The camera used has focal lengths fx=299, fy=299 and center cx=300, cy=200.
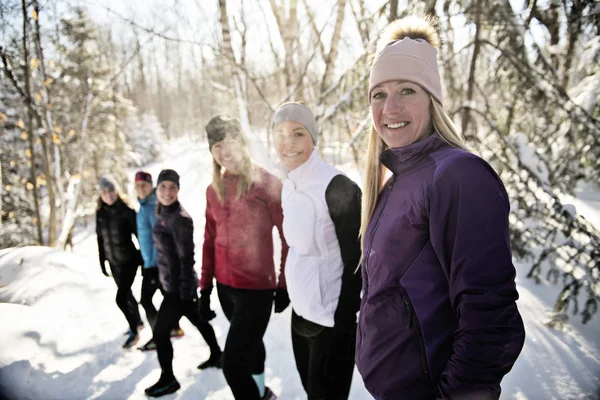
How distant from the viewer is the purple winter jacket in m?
0.87

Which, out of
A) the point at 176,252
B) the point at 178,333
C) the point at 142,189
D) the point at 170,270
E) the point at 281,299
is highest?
the point at 142,189

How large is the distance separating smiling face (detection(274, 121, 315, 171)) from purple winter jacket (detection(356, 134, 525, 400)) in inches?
34.0

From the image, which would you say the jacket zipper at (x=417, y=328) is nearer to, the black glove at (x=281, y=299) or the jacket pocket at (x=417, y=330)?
the jacket pocket at (x=417, y=330)

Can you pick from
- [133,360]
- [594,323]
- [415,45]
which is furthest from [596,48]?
[133,360]

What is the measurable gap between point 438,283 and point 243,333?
5.55ft

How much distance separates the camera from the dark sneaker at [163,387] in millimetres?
2912

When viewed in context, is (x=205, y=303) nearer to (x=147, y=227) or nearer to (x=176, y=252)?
(x=176, y=252)

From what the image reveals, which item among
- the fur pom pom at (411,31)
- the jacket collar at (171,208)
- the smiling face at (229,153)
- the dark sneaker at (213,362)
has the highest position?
the fur pom pom at (411,31)

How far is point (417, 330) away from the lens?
3.51ft

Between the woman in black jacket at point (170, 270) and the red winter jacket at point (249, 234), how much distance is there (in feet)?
1.77

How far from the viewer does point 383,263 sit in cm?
116

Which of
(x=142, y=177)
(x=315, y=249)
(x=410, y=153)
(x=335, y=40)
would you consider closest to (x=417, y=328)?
(x=410, y=153)

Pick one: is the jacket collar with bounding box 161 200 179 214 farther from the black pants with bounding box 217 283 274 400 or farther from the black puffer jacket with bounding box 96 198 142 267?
the black puffer jacket with bounding box 96 198 142 267

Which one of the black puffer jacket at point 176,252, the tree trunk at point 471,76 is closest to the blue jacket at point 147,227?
the black puffer jacket at point 176,252
